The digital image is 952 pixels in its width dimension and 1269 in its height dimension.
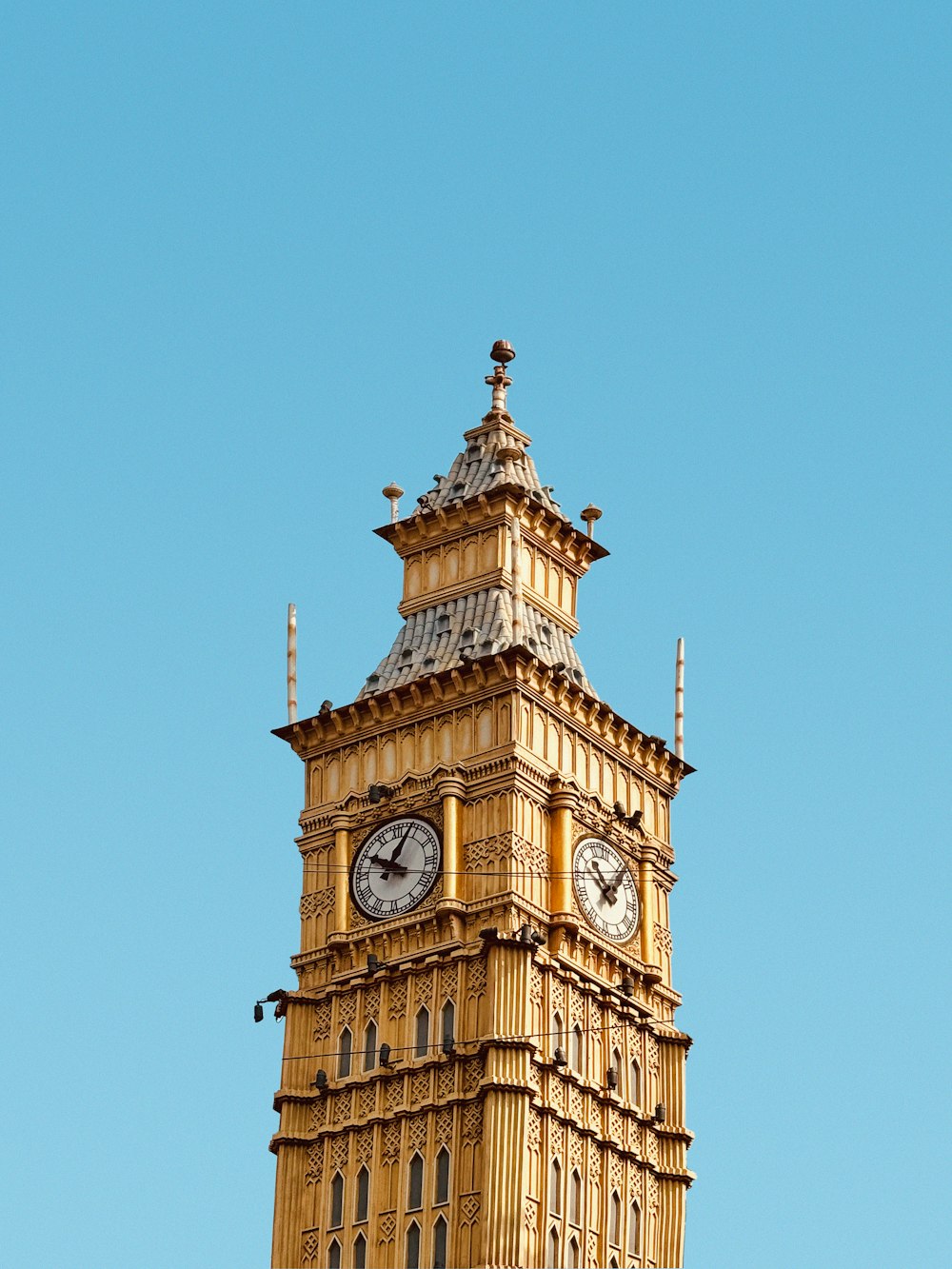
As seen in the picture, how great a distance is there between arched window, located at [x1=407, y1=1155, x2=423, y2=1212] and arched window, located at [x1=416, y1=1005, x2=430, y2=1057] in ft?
9.04

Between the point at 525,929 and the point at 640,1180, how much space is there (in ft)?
24.9

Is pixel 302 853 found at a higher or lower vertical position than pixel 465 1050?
higher

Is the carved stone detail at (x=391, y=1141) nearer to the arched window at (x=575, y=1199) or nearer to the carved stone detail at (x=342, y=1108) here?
the carved stone detail at (x=342, y=1108)

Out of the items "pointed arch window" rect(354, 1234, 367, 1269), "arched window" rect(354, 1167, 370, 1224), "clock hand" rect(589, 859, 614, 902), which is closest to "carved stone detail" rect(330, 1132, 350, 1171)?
"arched window" rect(354, 1167, 370, 1224)

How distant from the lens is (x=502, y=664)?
84.9 metres

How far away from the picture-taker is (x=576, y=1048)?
81.8m

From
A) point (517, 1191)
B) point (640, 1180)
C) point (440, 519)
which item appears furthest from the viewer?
point (440, 519)

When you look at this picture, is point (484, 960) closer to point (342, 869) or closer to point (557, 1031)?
point (557, 1031)

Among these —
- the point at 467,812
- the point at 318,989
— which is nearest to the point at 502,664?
the point at 467,812

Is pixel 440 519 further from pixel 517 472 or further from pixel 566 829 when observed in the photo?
pixel 566 829

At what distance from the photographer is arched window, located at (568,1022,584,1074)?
8156 cm

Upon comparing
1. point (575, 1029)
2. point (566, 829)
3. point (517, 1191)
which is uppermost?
point (566, 829)

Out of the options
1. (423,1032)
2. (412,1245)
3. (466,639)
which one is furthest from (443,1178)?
(466,639)

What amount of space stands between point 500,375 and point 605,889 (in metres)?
18.2
